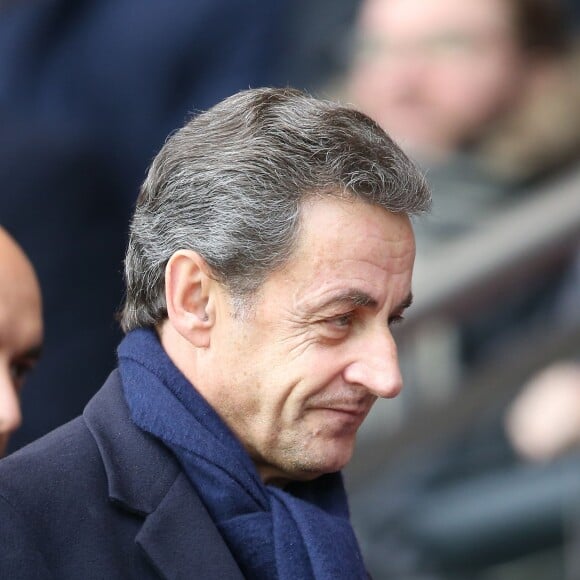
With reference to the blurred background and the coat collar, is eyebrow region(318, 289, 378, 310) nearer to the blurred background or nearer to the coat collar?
the coat collar

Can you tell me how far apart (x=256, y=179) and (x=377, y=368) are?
36 centimetres

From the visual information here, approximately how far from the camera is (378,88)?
16.8 feet

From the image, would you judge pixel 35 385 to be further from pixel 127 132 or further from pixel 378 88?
pixel 378 88

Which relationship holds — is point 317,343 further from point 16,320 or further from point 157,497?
point 16,320

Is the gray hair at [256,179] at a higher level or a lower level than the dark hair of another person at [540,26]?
lower

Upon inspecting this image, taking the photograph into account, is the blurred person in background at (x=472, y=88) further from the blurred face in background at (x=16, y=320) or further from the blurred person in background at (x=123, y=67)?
the blurred face in background at (x=16, y=320)

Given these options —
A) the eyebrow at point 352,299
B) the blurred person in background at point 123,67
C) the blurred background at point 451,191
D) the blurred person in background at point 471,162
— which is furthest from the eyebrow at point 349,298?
the blurred person in background at point 471,162

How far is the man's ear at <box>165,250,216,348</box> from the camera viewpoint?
2.47 meters

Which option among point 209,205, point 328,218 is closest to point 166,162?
point 209,205

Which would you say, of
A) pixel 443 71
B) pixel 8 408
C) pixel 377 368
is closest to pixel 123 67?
pixel 443 71

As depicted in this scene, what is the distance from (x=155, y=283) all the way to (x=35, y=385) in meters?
1.26

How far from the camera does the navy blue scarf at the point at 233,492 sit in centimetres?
241

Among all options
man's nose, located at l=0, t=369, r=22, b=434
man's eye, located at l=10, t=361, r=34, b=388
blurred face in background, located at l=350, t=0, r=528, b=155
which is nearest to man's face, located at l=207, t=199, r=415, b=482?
man's nose, located at l=0, t=369, r=22, b=434

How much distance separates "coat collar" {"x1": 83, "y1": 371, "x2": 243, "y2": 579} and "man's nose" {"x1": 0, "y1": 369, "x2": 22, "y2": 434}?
0.21m
